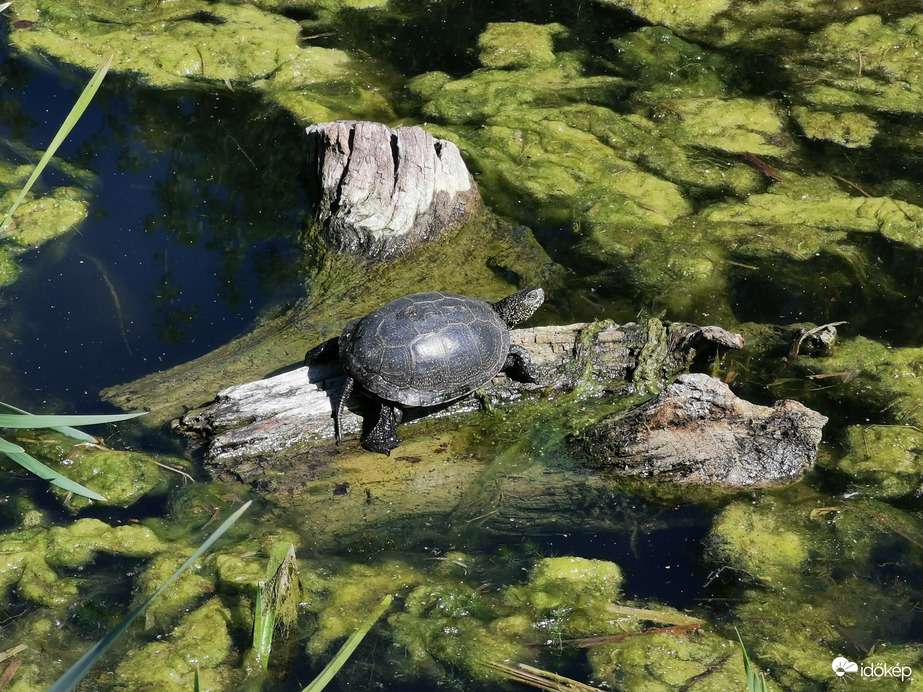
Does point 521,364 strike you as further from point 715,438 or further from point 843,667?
point 843,667

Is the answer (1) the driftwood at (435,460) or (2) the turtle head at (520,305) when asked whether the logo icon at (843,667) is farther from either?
(2) the turtle head at (520,305)

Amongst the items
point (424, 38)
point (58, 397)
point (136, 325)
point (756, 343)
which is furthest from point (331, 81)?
point (756, 343)

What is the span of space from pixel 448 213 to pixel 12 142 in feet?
9.98

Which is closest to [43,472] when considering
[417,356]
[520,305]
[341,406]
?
[341,406]

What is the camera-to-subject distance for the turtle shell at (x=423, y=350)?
3445mm

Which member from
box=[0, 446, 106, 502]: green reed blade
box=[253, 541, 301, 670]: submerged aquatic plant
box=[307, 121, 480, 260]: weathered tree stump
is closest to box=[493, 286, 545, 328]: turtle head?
box=[307, 121, 480, 260]: weathered tree stump

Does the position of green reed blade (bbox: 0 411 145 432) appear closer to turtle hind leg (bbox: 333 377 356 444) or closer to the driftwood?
the driftwood

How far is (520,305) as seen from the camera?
3.98 meters

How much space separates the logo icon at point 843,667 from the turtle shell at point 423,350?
1.69 meters

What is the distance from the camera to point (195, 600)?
116 inches

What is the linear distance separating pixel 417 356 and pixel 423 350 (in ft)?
0.12

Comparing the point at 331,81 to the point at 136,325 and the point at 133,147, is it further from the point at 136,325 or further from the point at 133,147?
the point at 136,325

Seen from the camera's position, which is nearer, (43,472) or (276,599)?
(43,472)

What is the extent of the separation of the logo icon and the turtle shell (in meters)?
1.69
